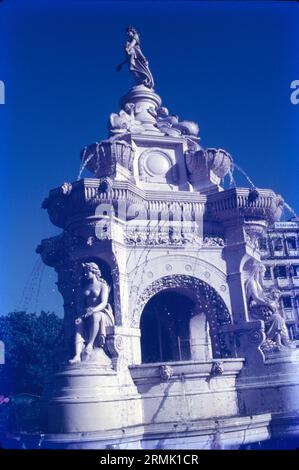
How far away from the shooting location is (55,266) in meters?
14.8

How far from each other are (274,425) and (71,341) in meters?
5.27

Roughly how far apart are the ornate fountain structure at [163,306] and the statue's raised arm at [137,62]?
298cm

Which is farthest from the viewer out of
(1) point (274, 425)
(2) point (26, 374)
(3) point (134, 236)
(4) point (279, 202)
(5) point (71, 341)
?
(2) point (26, 374)

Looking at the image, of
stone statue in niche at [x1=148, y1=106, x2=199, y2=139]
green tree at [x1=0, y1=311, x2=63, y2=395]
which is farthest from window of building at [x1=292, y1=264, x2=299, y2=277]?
stone statue in niche at [x1=148, y1=106, x2=199, y2=139]

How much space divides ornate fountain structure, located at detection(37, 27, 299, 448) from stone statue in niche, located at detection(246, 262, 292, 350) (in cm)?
3

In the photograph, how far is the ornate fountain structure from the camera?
34.4ft

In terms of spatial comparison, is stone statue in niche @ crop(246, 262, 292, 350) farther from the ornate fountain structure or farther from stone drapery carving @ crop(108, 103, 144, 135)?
stone drapery carving @ crop(108, 103, 144, 135)

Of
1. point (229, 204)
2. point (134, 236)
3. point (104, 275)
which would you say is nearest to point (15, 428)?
point (104, 275)

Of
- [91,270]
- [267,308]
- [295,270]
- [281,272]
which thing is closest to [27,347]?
[91,270]

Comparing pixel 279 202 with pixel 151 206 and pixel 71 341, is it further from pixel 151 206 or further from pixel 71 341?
pixel 71 341

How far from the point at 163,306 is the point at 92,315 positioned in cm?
417

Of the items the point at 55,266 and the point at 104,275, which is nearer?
the point at 104,275

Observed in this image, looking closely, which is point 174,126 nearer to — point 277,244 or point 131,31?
point 131,31

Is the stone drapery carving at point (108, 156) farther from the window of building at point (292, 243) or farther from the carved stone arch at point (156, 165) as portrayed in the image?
the window of building at point (292, 243)
